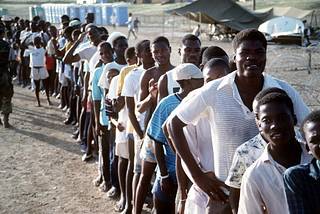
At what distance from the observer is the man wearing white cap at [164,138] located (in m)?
3.41

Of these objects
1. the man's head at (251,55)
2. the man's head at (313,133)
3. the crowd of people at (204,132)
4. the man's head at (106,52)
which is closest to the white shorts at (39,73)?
the crowd of people at (204,132)

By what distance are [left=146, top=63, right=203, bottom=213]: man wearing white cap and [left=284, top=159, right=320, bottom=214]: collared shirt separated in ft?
5.00

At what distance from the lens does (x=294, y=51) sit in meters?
20.3

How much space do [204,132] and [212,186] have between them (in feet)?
1.23

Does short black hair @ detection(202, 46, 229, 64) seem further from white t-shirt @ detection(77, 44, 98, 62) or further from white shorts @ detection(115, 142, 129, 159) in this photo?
white t-shirt @ detection(77, 44, 98, 62)

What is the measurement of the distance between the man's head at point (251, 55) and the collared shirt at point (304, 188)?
2.39 feet

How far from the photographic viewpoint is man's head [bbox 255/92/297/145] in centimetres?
221

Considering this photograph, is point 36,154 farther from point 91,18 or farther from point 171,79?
point 171,79

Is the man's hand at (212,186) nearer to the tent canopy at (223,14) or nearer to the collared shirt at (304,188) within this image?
the collared shirt at (304,188)

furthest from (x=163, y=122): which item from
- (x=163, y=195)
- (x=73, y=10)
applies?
(x=73, y=10)

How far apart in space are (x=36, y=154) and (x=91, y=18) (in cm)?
345

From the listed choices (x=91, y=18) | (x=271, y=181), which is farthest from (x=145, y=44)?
(x=91, y=18)

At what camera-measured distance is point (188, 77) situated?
3.40 metres

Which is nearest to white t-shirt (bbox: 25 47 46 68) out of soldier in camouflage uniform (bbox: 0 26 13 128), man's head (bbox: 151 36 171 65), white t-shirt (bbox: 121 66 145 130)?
soldier in camouflage uniform (bbox: 0 26 13 128)
